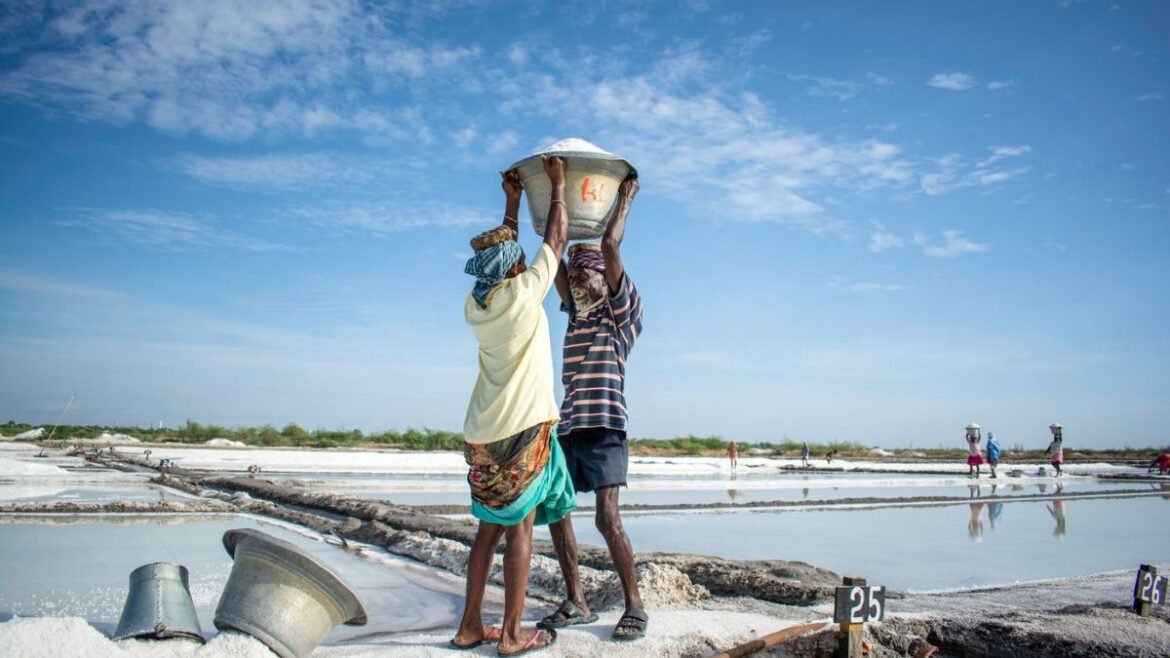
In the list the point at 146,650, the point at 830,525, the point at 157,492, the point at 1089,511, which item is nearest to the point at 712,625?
the point at 146,650

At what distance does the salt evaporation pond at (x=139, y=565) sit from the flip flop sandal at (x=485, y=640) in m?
0.51

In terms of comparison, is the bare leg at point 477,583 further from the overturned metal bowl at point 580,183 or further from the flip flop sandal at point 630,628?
the overturned metal bowl at point 580,183

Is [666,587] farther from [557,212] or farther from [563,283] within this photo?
[557,212]

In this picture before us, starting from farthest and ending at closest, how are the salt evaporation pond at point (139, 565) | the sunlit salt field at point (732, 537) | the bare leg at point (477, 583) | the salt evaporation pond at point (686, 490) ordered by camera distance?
the salt evaporation pond at point (686, 490)
the sunlit salt field at point (732, 537)
the salt evaporation pond at point (139, 565)
the bare leg at point (477, 583)

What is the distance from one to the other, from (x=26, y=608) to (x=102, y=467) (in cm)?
1485

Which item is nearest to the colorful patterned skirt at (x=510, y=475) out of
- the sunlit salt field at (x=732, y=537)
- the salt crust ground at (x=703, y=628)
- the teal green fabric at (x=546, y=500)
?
the teal green fabric at (x=546, y=500)

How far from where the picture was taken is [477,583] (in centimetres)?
354

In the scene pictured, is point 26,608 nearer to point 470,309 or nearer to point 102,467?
point 470,309

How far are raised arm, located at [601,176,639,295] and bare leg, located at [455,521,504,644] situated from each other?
1203 mm

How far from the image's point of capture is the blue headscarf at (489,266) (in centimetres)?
348

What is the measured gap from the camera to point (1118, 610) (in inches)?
185

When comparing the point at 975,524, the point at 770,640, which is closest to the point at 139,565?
the point at 770,640

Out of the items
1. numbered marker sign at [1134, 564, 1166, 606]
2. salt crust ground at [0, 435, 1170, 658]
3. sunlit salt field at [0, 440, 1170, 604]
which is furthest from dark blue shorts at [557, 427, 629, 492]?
numbered marker sign at [1134, 564, 1166, 606]

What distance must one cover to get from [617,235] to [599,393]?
0.71 meters
